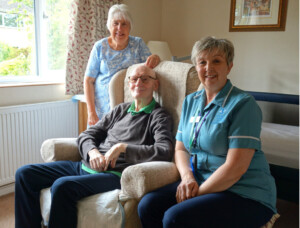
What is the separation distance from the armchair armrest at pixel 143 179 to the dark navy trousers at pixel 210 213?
0.22ft

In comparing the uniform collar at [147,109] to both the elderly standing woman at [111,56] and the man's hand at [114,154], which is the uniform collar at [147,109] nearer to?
the man's hand at [114,154]

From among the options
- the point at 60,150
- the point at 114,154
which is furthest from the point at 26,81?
the point at 114,154

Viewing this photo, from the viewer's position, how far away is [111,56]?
7.46ft

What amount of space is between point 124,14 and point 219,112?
1.22m

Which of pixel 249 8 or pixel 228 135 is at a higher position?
pixel 249 8

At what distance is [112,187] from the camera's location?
1591 mm

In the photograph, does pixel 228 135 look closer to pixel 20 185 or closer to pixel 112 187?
pixel 112 187

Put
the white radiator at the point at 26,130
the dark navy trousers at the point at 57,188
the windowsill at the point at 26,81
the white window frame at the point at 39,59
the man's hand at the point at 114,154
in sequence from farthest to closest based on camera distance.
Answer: the white window frame at the point at 39,59 < the windowsill at the point at 26,81 < the white radiator at the point at 26,130 < the man's hand at the point at 114,154 < the dark navy trousers at the point at 57,188

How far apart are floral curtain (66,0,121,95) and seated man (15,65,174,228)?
107 cm

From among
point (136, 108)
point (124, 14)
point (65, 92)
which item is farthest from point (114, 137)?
point (65, 92)

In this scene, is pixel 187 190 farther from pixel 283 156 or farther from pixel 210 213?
pixel 283 156

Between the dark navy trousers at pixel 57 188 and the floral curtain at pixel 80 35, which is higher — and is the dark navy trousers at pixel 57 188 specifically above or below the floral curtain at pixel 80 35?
below

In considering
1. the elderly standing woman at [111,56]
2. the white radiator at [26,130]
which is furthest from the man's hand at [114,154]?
the white radiator at [26,130]

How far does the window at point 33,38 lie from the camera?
8.58 ft
